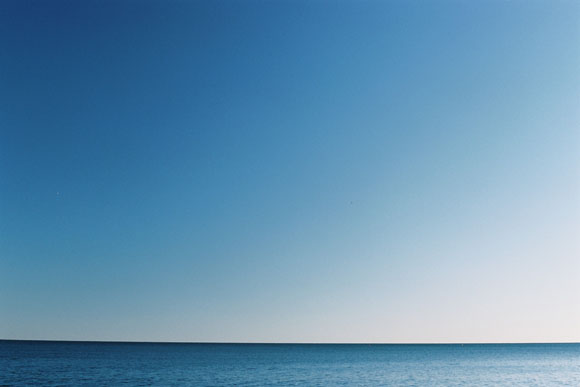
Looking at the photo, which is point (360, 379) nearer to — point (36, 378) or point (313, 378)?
point (313, 378)

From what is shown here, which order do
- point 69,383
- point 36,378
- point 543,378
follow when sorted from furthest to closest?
1. point 543,378
2. point 36,378
3. point 69,383

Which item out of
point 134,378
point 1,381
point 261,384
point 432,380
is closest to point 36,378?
point 1,381

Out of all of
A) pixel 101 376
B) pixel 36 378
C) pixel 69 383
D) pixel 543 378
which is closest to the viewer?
pixel 69 383

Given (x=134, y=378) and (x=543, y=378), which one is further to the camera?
(x=543, y=378)

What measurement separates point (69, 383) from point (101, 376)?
9017 millimetres

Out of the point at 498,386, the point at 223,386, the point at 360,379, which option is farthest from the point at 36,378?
the point at 498,386

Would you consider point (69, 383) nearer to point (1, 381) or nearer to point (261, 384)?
point (1, 381)

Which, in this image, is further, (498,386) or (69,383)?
(498,386)

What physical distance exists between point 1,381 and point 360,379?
38.3 m

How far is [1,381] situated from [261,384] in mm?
25925

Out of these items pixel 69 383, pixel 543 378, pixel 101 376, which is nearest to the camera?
pixel 69 383

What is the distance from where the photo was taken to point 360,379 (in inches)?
2287

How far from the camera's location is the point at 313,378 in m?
58.5

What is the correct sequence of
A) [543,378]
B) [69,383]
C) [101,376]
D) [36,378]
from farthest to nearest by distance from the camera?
[543,378]
[101,376]
[36,378]
[69,383]
